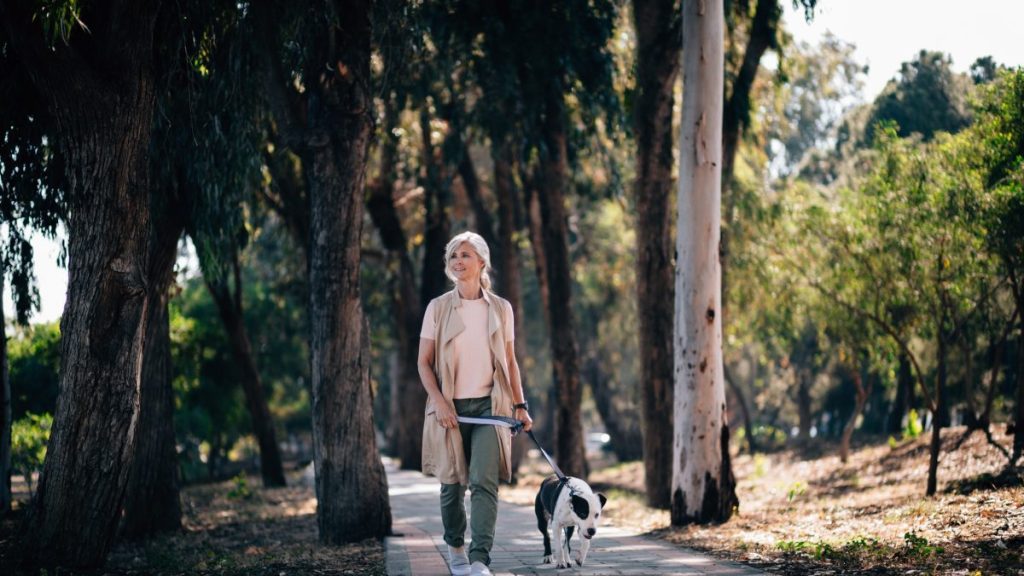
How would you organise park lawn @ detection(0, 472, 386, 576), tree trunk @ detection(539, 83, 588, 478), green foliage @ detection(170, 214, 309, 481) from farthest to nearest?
1. green foliage @ detection(170, 214, 309, 481)
2. tree trunk @ detection(539, 83, 588, 478)
3. park lawn @ detection(0, 472, 386, 576)


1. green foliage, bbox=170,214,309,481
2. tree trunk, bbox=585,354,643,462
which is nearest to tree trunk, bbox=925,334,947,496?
green foliage, bbox=170,214,309,481

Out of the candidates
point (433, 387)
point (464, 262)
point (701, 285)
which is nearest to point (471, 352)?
point (433, 387)

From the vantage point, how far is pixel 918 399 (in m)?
29.5

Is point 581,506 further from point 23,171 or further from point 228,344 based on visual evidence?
point 228,344

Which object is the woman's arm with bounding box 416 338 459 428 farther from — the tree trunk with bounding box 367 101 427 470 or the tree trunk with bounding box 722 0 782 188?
the tree trunk with bounding box 367 101 427 470

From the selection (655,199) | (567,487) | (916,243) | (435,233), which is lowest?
(567,487)

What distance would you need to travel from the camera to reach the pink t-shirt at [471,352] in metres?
6.60

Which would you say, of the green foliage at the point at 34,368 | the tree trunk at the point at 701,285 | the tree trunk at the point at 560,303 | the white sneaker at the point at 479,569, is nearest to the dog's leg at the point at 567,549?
the white sneaker at the point at 479,569

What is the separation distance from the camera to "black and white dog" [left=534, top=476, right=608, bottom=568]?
22.2 ft

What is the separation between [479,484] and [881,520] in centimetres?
632

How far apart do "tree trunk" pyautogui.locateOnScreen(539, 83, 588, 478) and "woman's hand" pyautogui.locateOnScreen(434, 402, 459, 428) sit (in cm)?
1139

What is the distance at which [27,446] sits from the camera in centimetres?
1530

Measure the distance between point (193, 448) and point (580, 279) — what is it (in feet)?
45.0

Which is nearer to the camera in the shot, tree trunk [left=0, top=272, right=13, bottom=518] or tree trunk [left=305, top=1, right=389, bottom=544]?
tree trunk [left=305, top=1, right=389, bottom=544]
